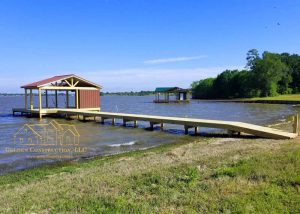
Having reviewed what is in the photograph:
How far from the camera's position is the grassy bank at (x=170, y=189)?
17.0 ft

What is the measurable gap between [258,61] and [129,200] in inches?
3277

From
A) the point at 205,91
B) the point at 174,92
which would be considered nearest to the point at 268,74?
the point at 174,92

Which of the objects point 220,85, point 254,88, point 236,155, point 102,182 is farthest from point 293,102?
point 102,182

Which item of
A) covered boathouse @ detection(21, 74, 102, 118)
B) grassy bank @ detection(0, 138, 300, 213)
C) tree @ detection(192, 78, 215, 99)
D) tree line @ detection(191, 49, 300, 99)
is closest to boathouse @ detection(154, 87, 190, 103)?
tree line @ detection(191, 49, 300, 99)

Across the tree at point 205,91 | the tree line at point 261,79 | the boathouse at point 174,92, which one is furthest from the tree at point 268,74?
the tree at point 205,91

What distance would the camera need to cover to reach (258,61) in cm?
8250

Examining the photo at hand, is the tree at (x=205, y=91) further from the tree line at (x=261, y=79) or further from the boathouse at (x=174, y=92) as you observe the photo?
the boathouse at (x=174, y=92)

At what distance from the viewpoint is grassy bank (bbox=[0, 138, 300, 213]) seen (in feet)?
17.0

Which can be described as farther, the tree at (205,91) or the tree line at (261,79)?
the tree at (205,91)

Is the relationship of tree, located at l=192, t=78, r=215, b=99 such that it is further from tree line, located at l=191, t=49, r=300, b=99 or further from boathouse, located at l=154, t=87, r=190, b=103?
boathouse, located at l=154, t=87, r=190, b=103

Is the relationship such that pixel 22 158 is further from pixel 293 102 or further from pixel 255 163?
pixel 293 102

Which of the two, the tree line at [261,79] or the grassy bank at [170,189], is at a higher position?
the tree line at [261,79]

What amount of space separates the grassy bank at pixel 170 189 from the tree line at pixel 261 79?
7631 centimetres

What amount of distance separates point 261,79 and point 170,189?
7990 cm
